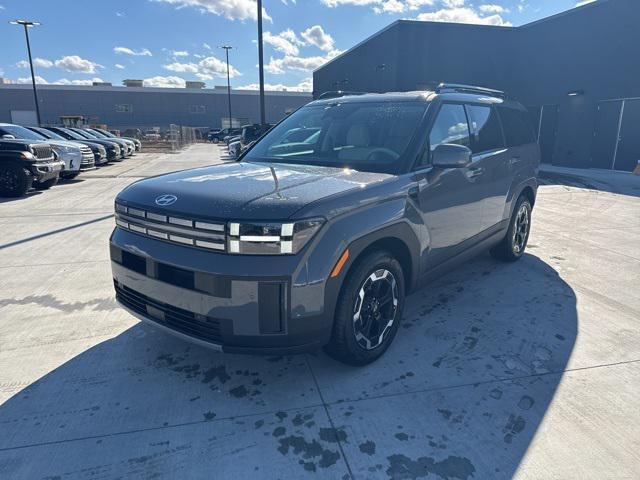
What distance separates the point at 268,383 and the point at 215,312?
746mm

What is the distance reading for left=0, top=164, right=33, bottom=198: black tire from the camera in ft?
31.7

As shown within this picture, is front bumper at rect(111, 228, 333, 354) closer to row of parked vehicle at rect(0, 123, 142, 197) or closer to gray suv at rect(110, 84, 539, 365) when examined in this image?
gray suv at rect(110, 84, 539, 365)

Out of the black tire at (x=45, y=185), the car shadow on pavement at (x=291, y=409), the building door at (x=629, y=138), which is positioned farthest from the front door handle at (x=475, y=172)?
the building door at (x=629, y=138)

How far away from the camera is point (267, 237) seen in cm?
231

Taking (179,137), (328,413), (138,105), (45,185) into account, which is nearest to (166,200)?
(328,413)

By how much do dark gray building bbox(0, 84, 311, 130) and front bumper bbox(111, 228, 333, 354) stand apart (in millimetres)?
69444

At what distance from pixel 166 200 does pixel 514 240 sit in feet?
13.7

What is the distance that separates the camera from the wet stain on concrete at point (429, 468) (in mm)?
2105

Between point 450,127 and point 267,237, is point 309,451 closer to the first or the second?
point 267,237

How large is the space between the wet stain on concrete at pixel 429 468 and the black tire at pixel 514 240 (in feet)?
11.1

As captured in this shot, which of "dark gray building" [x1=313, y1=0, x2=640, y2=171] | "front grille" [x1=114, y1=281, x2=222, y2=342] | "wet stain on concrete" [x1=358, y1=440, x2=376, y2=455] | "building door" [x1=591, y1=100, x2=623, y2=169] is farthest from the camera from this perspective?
"building door" [x1=591, y1=100, x2=623, y2=169]

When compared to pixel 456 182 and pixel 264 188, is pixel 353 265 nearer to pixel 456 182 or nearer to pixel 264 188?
pixel 264 188

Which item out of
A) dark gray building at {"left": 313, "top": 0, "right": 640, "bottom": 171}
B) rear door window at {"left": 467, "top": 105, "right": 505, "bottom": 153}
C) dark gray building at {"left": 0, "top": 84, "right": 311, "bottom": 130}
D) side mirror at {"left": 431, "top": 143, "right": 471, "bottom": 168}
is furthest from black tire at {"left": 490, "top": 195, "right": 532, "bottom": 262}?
dark gray building at {"left": 0, "top": 84, "right": 311, "bottom": 130}

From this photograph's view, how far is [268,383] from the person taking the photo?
2.85 m
